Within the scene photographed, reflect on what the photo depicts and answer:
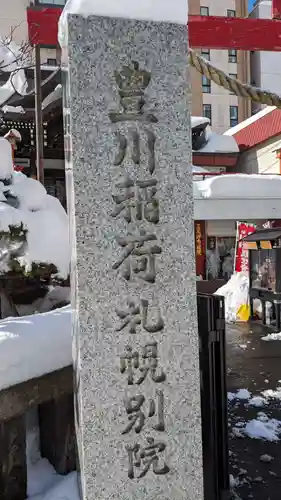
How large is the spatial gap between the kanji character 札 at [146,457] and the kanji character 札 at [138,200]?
1.25m

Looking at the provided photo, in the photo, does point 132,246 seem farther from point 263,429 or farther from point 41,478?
point 263,429

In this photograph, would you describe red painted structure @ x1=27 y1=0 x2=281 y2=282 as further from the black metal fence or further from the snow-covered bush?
the black metal fence

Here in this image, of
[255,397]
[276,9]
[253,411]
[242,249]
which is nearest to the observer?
[253,411]

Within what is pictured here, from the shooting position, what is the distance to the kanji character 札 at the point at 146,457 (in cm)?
252

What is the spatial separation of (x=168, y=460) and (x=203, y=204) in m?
14.4

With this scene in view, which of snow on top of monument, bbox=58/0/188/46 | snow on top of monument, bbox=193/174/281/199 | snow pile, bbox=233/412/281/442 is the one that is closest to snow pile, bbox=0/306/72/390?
snow on top of monument, bbox=58/0/188/46

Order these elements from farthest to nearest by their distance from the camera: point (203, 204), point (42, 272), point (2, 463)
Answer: point (203, 204) → point (42, 272) → point (2, 463)

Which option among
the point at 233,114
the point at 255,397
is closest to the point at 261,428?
the point at 255,397

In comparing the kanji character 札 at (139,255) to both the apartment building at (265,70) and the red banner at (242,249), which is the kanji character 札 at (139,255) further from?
the apartment building at (265,70)

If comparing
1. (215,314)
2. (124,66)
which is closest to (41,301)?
(215,314)

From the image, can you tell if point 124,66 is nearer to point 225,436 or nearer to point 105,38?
point 105,38

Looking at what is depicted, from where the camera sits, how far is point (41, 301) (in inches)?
244

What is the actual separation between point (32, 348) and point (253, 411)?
2.76 metres

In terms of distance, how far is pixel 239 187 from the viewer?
54.5ft
